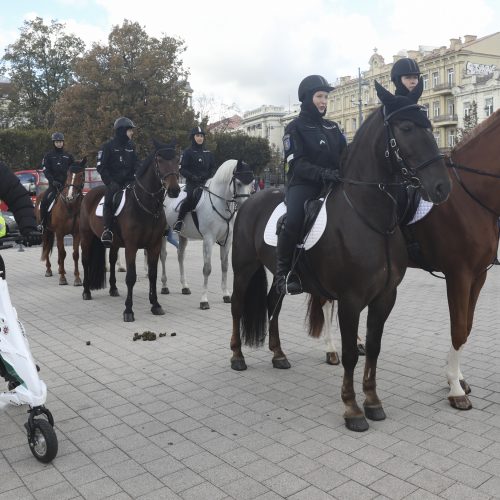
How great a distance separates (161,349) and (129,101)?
35.3m

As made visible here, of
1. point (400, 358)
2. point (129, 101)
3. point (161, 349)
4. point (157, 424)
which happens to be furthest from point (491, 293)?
point (129, 101)

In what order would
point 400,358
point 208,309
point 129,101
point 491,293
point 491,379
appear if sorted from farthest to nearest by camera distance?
point 129,101, point 491,293, point 208,309, point 400,358, point 491,379

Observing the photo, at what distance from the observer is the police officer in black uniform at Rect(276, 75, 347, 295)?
462 centimetres

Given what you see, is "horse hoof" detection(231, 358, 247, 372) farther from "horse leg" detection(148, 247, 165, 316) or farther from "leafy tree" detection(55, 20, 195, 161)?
"leafy tree" detection(55, 20, 195, 161)

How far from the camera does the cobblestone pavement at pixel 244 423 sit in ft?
11.2

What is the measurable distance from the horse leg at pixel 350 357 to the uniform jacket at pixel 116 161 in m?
5.66

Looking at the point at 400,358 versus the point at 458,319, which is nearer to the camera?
the point at 458,319

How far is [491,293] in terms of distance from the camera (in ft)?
31.6

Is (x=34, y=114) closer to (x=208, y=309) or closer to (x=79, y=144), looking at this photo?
(x=79, y=144)

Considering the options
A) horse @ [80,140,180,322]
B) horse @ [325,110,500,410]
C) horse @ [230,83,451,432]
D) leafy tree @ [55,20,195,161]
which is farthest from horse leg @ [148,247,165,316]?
leafy tree @ [55,20,195,161]

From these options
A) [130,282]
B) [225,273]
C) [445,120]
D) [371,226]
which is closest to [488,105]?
[445,120]

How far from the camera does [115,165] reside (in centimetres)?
902

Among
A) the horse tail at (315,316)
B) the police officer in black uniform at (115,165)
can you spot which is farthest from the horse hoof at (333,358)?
the police officer in black uniform at (115,165)

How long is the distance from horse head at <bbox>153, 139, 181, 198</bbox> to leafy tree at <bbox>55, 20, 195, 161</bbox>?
1238 inches
